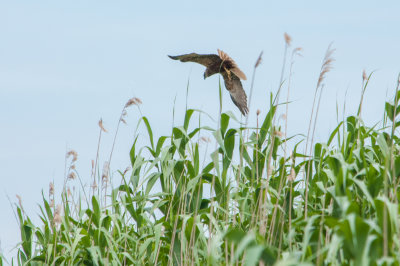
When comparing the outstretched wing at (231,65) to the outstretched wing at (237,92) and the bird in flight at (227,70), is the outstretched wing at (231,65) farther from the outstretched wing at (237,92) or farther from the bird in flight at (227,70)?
the outstretched wing at (237,92)

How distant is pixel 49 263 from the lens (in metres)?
3.79

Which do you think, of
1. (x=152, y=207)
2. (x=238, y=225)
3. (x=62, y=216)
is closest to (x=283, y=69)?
(x=238, y=225)

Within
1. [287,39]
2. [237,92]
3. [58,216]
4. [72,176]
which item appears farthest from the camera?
[237,92]

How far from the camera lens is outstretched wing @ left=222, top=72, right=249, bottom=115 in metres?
4.81

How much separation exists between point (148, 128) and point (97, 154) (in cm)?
43

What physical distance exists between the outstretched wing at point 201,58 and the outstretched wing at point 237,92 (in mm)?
165

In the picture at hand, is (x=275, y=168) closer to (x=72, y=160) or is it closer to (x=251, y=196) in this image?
(x=251, y=196)

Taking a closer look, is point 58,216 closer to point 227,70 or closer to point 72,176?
point 72,176

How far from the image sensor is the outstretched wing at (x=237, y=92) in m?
4.81

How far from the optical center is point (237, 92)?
4.88 metres

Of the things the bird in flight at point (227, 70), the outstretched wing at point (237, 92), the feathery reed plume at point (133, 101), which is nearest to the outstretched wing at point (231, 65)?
the bird in flight at point (227, 70)

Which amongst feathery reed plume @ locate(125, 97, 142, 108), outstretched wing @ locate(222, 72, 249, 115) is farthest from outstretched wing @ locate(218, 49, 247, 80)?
feathery reed plume @ locate(125, 97, 142, 108)

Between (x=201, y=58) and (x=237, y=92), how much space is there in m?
0.46

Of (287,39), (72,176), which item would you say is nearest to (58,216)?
(72,176)
